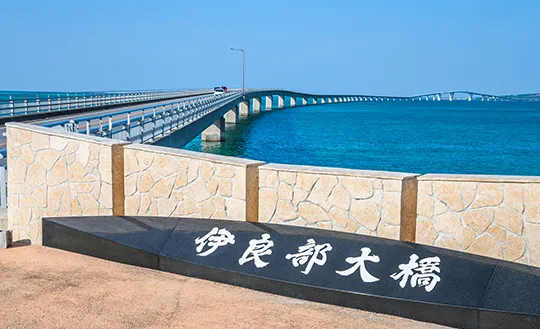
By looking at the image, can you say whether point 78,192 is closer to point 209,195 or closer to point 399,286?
point 209,195

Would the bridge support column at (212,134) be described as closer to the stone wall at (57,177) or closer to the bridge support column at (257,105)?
the stone wall at (57,177)

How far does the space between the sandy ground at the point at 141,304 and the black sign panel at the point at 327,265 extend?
15 centimetres

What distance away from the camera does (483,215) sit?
7820mm

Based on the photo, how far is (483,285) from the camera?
713 centimetres

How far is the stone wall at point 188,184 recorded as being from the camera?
8.82 metres

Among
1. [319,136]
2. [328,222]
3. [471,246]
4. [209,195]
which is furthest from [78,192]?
[319,136]

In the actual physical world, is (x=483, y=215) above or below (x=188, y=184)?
below

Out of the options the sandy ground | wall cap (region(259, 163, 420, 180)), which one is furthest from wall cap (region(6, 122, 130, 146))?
wall cap (region(259, 163, 420, 180))

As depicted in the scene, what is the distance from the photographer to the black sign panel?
7.02 m

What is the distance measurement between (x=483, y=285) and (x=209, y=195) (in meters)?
3.54

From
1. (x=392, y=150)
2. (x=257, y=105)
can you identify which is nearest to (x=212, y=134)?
(x=392, y=150)

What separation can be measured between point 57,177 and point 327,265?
13.8 feet

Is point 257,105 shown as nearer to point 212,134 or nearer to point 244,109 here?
point 244,109

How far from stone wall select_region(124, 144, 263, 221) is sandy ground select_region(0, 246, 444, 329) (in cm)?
106
